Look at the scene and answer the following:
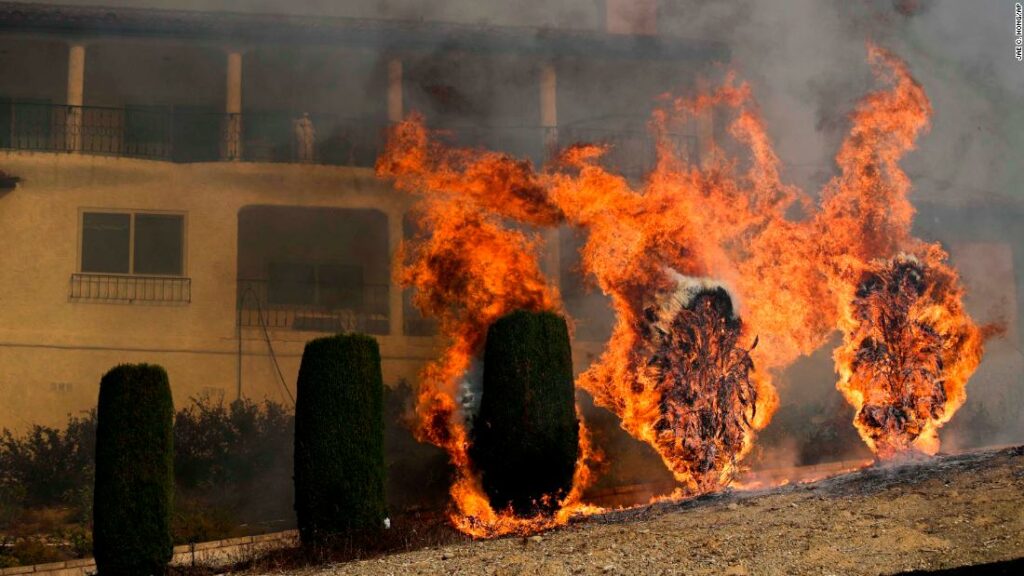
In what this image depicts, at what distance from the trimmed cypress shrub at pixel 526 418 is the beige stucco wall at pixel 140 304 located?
670cm

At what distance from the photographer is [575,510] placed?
16.8m

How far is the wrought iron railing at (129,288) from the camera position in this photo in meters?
22.5

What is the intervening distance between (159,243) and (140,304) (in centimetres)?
128

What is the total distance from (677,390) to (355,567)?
17.8 feet

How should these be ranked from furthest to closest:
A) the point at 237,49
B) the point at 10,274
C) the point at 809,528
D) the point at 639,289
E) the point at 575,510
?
the point at 237,49, the point at 10,274, the point at 639,289, the point at 575,510, the point at 809,528

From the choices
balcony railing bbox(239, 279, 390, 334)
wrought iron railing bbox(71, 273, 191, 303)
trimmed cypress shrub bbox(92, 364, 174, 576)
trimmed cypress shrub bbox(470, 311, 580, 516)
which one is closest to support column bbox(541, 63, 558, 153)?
balcony railing bbox(239, 279, 390, 334)

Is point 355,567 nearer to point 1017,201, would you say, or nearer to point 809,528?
point 809,528

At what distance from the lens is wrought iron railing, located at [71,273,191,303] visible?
73.7 ft

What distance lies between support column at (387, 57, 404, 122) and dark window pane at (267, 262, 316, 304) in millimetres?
3315

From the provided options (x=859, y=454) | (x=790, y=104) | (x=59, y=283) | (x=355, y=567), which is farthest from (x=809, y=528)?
(x=59, y=283)

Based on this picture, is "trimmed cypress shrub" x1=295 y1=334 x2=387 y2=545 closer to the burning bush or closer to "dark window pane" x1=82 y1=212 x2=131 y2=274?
the burning bush

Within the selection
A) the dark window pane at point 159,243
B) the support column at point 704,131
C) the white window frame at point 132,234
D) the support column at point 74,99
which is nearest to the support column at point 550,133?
the support column at point 704,131

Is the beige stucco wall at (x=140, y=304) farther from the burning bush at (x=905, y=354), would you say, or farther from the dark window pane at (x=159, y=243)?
the burning bush at (x=905, y=354)

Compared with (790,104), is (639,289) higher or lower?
lower
